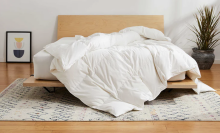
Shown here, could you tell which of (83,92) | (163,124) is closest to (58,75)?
(83,92)

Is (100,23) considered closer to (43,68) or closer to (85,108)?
(43,68)

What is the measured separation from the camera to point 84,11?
15.7 feet

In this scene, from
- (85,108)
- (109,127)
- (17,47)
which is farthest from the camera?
(17,47)

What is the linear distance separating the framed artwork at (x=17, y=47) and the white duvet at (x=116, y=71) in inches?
91.8

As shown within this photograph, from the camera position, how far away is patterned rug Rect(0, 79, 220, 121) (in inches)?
91.1

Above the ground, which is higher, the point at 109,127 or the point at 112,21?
the point at 112,21

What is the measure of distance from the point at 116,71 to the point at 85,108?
46 centimetres

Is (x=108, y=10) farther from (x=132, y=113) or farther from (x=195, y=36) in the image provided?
(x=132, y=113)

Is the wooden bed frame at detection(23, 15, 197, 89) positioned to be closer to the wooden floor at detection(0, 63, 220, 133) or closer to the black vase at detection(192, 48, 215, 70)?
the black vase at detection(192, 48, 215, 70)

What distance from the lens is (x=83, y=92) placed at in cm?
256

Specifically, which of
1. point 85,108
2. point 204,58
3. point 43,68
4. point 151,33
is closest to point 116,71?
point 85,108

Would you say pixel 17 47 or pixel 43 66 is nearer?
pixel 43 66

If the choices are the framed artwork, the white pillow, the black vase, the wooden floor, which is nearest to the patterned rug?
the wooden floor

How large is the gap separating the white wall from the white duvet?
217cm
